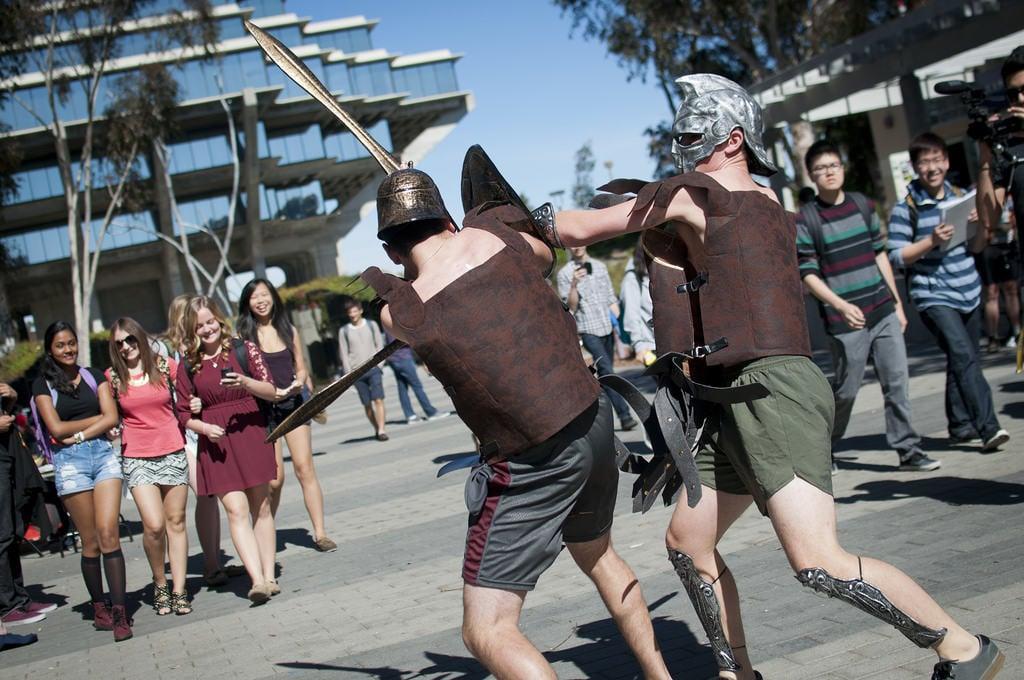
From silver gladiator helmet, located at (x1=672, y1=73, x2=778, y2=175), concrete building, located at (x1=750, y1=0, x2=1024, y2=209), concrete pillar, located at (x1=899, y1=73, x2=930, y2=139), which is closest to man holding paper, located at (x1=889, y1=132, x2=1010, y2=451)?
concrete building, located at (x1=750, y1=0, x2=1024, y2=209)

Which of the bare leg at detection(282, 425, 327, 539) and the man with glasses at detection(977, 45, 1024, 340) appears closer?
the man with glasses at detection(977, 45, 1024, 340)

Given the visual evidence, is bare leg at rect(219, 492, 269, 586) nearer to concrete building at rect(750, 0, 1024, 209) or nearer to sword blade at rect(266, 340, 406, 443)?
Result: sword blade at rect(266, 340, 406, 443)

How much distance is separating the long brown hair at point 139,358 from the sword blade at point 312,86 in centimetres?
371

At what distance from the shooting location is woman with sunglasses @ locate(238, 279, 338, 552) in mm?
7957

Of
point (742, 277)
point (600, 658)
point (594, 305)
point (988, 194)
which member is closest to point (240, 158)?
point (594, 305)

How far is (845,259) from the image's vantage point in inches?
278

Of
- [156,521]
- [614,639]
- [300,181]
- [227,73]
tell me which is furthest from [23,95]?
[614,639]

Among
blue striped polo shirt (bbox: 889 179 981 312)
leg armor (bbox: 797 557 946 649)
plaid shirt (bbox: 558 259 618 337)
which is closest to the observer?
leg armor (bbox: 797 557 946 649)

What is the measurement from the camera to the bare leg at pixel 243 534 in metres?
6.98

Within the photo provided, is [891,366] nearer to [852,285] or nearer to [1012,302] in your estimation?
[852,285]

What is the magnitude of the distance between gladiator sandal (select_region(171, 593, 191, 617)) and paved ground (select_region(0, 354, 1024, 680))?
0.31ft

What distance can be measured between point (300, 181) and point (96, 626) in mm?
43957

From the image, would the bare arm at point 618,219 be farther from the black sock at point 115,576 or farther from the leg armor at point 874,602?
the black sock at point 115,576

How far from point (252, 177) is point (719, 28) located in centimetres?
2030
